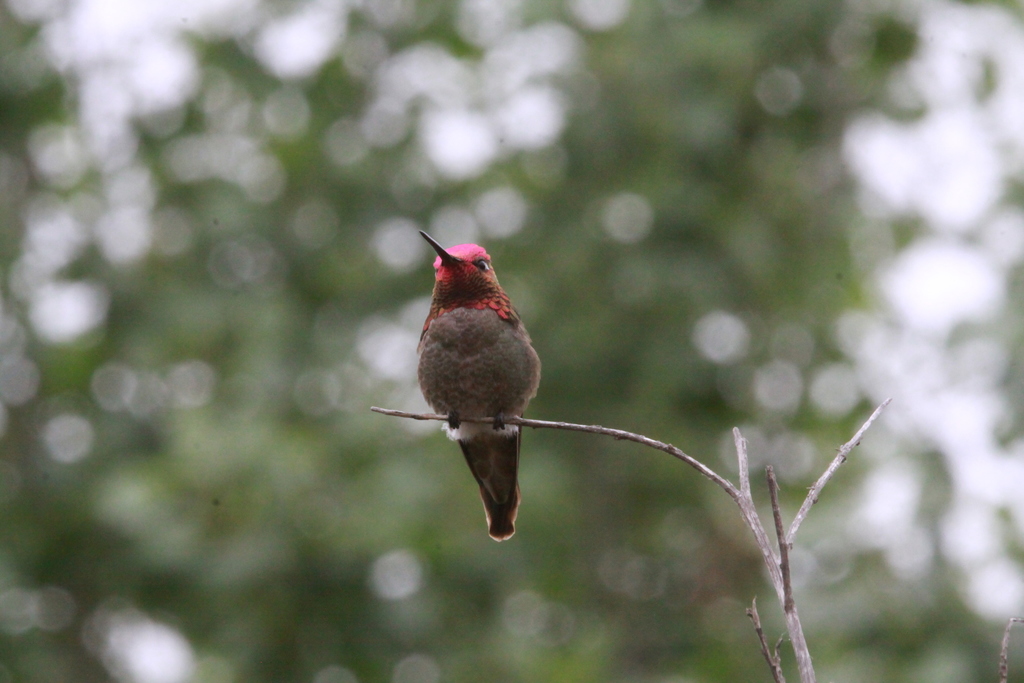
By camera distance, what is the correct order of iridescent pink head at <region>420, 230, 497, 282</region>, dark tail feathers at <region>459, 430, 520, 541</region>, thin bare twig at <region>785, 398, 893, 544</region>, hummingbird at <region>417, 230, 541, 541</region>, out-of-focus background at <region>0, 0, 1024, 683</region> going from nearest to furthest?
thin bare twig at <region>785, 398, 893, 544</region> → iridescent pink head at <region>420, 230, 497, 282</region> → hummingbird at <region>417, 230, 541, 541</region> → dark tail feathers at <region>459, 430, 520, 541</region> → out-of-focus background at <region>0, 0, 1024, 683</region>

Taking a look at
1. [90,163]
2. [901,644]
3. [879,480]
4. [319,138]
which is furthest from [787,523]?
[90,163]

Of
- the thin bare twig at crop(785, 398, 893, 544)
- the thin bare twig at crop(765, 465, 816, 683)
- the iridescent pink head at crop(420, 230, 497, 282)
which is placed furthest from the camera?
the iridescent pink head at crop(420, 230, 497, 282)

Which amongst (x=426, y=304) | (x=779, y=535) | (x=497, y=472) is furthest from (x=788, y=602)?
(x=426, y=304)

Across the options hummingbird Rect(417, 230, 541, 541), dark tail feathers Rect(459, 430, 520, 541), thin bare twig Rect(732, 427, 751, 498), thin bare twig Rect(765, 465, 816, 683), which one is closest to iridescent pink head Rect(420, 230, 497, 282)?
hummingbird Rect(417, 230, 541, 541)

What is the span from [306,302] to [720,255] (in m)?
3.38

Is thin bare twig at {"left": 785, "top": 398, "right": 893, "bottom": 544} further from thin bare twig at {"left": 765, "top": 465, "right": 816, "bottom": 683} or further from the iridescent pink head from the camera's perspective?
the iridescent pink head

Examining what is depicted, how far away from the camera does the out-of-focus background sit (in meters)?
8.10

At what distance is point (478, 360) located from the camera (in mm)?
3834

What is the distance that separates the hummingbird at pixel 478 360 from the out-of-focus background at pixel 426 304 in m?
3.68

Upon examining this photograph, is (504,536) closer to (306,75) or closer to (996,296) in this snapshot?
(996,296)

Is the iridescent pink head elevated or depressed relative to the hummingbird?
elevated

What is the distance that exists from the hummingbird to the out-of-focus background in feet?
12.1

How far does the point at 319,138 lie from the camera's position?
995 cm

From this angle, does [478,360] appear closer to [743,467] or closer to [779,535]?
[743,467]
